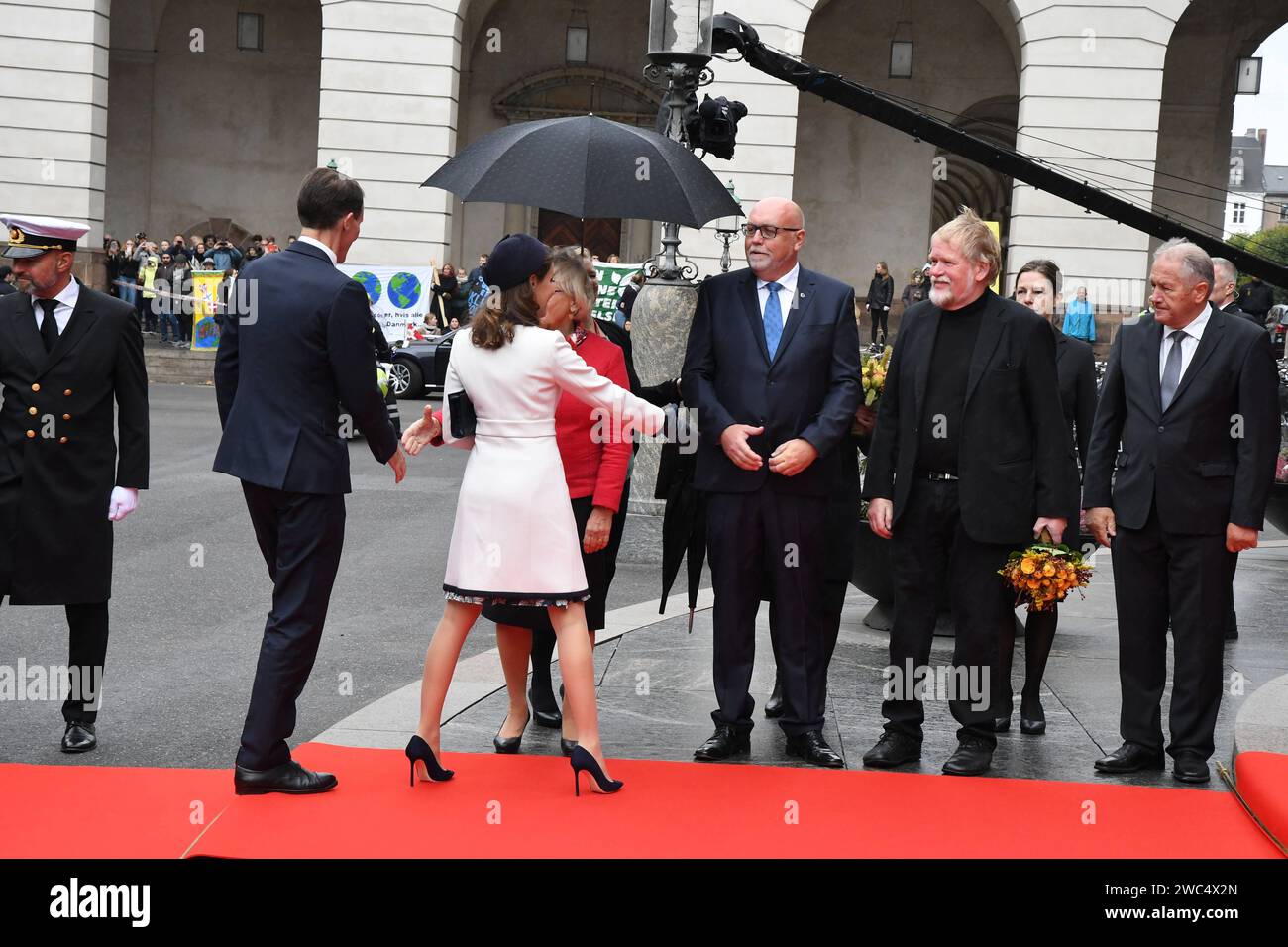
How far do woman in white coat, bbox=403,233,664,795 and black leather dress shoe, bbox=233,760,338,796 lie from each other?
34cm

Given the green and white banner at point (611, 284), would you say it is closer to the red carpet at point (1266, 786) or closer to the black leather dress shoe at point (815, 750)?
the black leather dress shoe at point (815, 750)

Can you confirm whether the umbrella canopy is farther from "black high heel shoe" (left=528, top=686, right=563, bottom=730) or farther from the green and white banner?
the green and white banner

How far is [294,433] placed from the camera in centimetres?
520

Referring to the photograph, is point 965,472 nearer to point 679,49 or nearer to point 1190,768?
point 1190,768

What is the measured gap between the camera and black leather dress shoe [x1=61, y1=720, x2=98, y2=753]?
5.86 meters

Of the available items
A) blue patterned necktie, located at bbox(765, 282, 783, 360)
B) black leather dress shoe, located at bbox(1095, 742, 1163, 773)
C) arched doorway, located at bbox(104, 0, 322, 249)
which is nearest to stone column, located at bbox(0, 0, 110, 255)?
arched doorway, located at bbox(104, 0, 322, 249)

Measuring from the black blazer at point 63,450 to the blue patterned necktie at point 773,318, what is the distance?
2.51 m

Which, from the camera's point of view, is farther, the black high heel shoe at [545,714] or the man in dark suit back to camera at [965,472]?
the black high heel shoe at [545,714]

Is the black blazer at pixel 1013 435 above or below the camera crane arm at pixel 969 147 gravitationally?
below

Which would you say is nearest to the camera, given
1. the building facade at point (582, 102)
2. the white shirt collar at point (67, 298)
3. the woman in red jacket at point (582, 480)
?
the woman in red jacket at point (582, 480)

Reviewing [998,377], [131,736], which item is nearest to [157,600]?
[131,736]

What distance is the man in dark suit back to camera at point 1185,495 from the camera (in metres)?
5.97

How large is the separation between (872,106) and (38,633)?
8669 millimetres

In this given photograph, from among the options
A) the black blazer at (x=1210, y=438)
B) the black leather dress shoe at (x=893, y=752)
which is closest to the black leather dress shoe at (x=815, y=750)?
the black leather dress shoe at (x=893, y=752)
